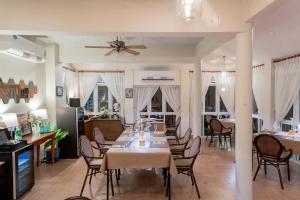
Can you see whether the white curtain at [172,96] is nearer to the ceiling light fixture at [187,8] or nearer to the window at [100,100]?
the window at [100,100]

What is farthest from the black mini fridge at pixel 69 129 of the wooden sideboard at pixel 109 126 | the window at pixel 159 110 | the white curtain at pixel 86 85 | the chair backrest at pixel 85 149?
the window at pixel 159 110

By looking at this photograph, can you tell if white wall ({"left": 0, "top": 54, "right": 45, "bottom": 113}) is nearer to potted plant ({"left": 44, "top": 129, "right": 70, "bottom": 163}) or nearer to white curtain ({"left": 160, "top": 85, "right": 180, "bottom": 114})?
potted plant ({"left": 44, "top": 129, "right": 70, "bottom": 163})

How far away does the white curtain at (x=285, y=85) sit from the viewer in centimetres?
585

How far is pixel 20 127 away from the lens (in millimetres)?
4922

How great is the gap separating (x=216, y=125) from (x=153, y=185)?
3.99m

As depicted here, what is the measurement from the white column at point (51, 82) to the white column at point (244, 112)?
185 inches

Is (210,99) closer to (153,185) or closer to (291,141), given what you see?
(291,141)

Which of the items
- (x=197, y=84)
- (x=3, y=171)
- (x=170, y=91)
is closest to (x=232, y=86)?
(x=170, y=91)

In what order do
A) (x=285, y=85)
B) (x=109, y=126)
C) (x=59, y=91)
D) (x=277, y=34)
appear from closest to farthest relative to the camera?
(x=277, y=34) → (x=285, y=85) → (x=59, y=91) → (x=109, y=126)

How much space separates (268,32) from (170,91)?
495cm

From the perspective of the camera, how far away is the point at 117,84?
9555mm

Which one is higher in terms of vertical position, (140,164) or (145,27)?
(145,27)

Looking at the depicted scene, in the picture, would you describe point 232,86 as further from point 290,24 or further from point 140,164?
point 140,164

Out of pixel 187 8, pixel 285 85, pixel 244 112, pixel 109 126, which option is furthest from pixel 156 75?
pixel 187 8
